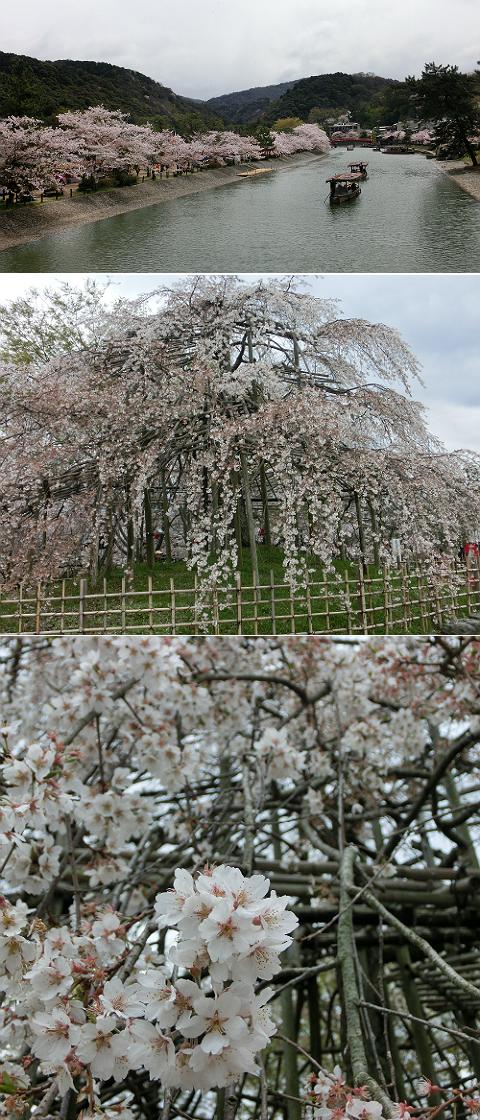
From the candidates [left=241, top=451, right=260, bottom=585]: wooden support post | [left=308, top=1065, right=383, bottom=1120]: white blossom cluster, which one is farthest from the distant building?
[left=308, top=1065, right=383, bottom=1120]: white blossom cluster

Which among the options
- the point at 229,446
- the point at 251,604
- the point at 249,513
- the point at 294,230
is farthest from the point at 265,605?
the point at 294,230

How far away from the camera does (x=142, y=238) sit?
5.40 feet

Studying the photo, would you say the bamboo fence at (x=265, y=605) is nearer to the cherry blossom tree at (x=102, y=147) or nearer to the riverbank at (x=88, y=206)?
the riverbank at (x=88, y=206)

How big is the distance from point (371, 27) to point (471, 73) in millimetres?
233

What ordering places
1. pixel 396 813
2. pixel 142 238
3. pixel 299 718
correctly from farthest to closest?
pixel 299 718
pixel 396 813
pixel 142 238

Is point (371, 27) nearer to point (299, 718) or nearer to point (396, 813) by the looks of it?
point (299, 718)

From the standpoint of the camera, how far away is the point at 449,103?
155 cm

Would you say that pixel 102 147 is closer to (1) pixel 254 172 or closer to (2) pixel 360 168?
(1) pixel 254 172

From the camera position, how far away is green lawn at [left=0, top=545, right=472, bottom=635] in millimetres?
1605

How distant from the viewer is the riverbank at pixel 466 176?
1564 mm

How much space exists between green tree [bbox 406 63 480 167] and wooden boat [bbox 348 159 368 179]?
145 millimetres

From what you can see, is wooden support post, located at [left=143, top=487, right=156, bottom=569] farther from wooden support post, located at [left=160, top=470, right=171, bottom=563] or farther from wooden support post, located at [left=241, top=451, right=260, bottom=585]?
wooden support post, located at [left=241, top=451, right=260, bottom=585]

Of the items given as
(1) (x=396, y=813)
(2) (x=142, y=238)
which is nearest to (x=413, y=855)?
(1) (x=396, y=813)

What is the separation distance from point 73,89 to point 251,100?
374mm
